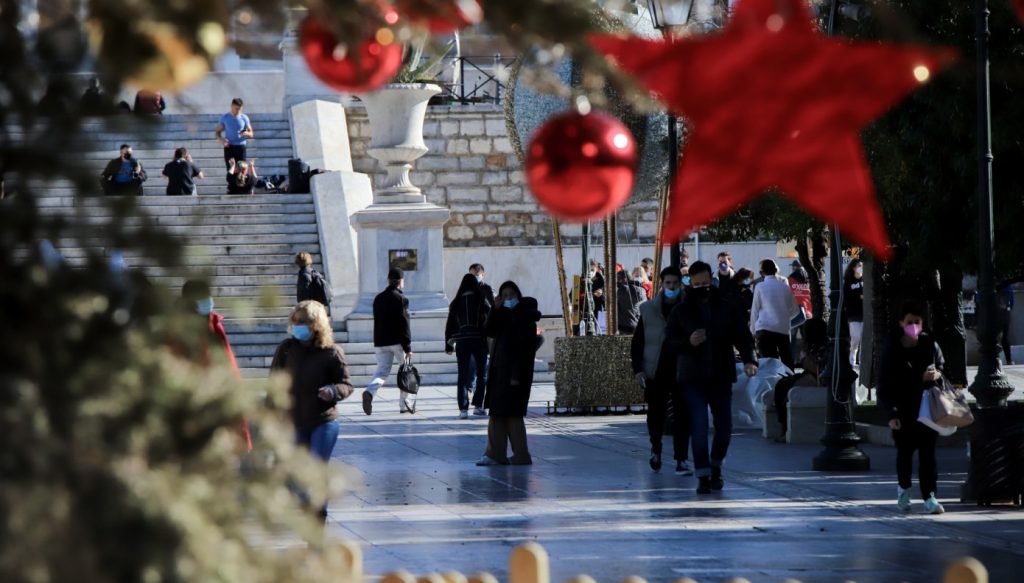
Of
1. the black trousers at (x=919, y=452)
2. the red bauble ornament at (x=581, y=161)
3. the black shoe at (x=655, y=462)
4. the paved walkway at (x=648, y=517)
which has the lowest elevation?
the paved walkway at (x=648, y=517)

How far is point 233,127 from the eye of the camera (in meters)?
29.4

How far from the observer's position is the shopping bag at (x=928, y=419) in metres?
10.3

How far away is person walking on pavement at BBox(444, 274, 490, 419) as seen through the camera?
1827 centimetres

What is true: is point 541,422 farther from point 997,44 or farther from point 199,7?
point 199,7

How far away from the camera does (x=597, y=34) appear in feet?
10.5

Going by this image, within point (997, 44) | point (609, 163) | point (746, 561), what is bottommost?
point (746, 561)

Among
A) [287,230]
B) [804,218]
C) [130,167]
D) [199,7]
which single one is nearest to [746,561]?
[199,7]

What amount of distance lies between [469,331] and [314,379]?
9.11m

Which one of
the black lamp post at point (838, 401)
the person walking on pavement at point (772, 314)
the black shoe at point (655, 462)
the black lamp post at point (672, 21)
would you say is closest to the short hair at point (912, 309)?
the black lamp post at point (838, 401)

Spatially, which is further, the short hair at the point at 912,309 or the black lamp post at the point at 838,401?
the black lamp post at the point at 838,401

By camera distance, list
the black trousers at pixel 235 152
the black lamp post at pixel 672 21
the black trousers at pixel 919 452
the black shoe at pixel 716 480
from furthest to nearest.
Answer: the black trousers at pixel 235 152 → the black lamp post at pixel 672 21 → the black shoe at pixel 716 480 → the black trousers at pixel 919 452

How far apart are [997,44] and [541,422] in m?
6.10

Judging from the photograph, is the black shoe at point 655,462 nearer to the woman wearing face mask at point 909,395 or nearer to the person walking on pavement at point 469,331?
the woman wearing face mask at point 909,395

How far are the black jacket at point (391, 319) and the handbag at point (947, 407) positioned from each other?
8774 millimetres
